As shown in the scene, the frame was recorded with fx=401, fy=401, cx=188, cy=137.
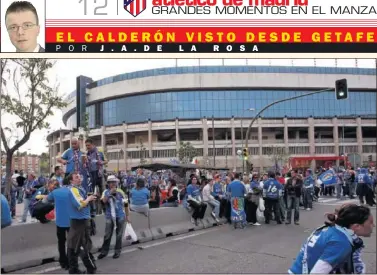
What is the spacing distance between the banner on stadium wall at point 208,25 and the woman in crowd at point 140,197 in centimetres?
655

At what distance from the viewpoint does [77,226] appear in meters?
6.13

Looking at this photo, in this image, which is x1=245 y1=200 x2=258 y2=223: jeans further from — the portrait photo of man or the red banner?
the portrait photo of man

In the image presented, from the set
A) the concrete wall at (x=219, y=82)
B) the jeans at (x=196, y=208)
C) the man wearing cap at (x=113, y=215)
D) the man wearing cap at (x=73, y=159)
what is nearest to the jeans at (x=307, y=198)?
the jeans at (x=196, y=208)

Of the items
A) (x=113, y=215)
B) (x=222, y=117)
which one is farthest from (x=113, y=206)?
(x=222, y=117)

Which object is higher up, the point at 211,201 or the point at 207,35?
the point at 207,35

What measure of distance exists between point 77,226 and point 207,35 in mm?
4067

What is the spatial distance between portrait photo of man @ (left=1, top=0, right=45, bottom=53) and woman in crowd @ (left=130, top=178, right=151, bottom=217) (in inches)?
255

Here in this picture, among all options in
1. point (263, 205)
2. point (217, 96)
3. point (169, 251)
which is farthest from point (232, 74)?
point (169, 251)

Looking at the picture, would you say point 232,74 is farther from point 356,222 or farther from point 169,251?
point 356,222

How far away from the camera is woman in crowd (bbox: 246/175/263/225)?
12.4 meters

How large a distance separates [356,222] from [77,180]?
15.3 ft

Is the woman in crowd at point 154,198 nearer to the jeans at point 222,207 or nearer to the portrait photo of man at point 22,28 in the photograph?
the jeans at point 222,207

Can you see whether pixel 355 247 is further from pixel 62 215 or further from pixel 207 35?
pixel 62 215

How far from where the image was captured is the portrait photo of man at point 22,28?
3224 mm
